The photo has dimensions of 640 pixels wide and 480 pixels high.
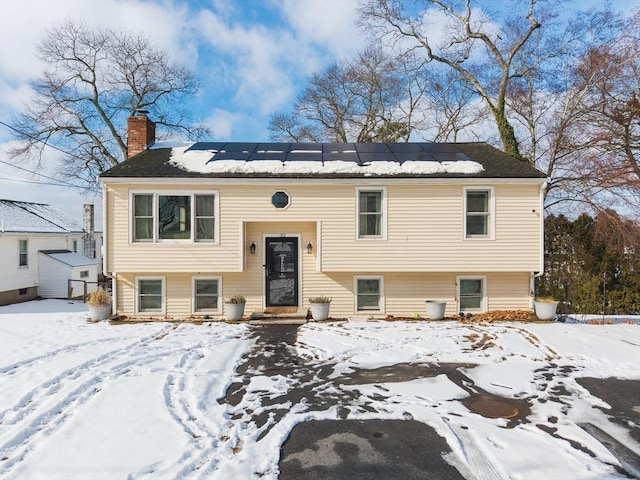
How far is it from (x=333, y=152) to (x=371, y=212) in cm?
313

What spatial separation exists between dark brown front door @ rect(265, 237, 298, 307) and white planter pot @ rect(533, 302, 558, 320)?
24.0 ft

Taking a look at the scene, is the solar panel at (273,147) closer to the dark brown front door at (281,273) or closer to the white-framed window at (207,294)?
the dark brown front door at (281,273)

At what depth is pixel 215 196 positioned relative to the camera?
10.8m

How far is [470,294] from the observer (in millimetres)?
11352


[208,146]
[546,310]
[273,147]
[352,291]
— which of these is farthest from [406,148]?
[208,146]

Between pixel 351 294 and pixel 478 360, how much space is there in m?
4.79

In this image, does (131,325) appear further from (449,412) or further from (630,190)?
(630,190)

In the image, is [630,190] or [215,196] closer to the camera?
[215,196]

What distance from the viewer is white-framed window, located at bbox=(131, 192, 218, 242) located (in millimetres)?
10758

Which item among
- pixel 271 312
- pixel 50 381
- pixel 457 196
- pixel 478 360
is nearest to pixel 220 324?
pixel 271 312

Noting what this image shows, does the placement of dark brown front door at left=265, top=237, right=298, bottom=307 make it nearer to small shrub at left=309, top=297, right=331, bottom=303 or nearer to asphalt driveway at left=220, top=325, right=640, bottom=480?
small shrub at left=309, top=297, right=331, bottom=303

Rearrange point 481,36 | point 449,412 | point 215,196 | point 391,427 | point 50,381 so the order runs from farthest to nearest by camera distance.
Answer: point 481,36 < point 215,196 < point 50,381 < point 449,412 < point 391,427

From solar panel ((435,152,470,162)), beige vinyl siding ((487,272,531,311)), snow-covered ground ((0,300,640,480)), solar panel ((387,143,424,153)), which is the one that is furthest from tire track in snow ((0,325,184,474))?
solar panel ((387,143,424,153))

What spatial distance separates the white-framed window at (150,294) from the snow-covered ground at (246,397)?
168 cm
